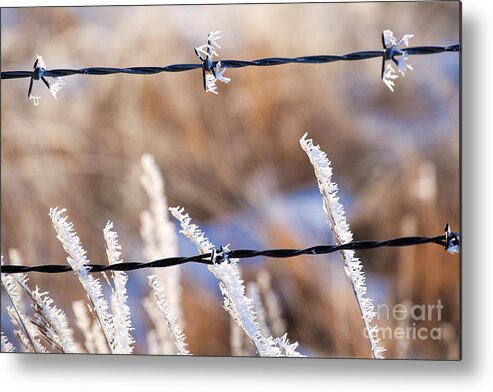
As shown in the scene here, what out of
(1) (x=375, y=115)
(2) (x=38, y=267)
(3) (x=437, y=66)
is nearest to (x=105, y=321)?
(2) (x=38, y=267)

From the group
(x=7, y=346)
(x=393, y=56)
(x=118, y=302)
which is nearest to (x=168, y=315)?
(x=118, y=302)

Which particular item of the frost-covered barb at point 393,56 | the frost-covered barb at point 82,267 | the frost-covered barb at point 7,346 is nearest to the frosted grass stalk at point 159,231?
the frost-covered barb at point 82,267

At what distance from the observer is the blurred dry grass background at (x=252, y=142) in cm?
206

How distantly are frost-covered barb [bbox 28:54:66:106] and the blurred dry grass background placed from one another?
0.01 m

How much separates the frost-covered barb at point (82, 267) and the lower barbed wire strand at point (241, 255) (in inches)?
0.8

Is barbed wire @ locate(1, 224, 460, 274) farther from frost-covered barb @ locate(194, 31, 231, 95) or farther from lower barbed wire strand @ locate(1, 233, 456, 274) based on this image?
frost-covered barb @ locate(194, 31, 231, 95)

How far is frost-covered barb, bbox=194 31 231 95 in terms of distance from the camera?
212 cm

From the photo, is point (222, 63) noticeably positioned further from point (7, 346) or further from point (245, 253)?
point (7, 346)

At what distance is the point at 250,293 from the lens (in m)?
2.11

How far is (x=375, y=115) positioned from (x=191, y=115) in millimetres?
416

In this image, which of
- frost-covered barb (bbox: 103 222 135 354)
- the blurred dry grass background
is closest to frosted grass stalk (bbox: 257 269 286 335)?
the blurred dry grass background

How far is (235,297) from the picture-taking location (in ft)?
6.95

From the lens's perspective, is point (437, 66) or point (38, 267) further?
point (38, 267)

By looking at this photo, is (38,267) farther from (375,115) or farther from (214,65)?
(375,115)
